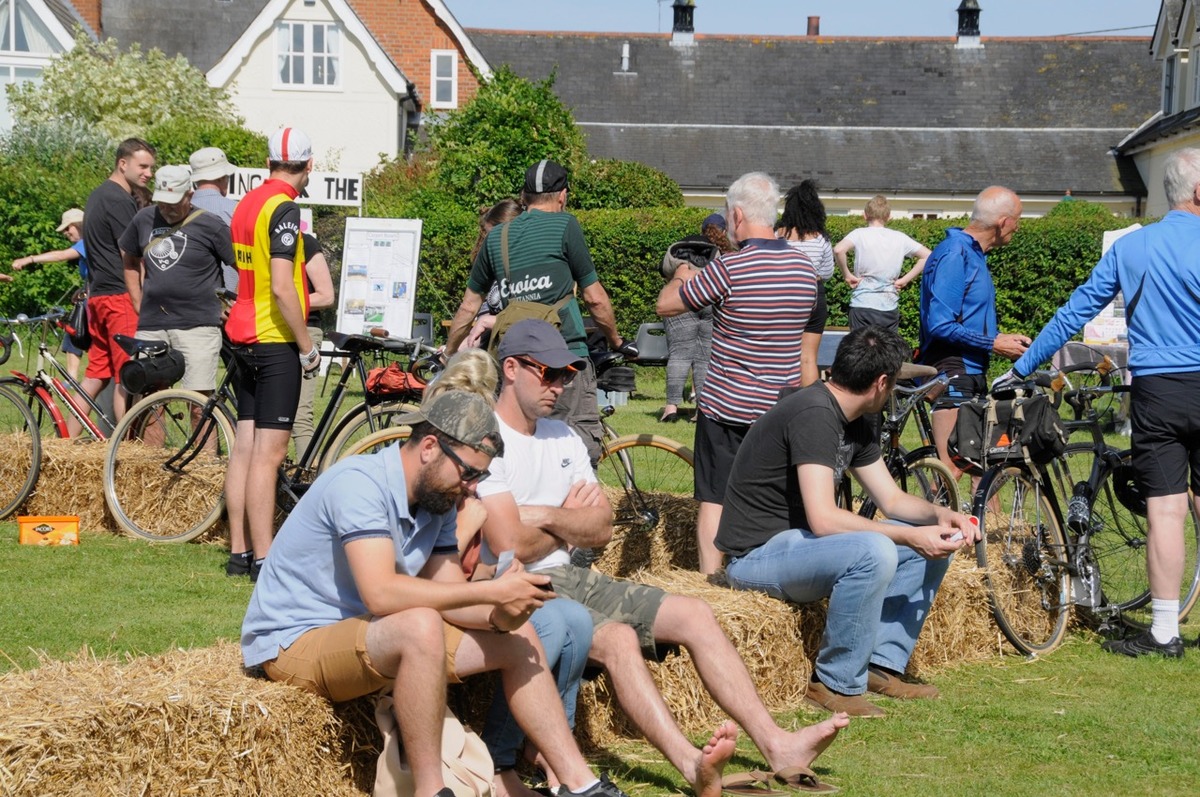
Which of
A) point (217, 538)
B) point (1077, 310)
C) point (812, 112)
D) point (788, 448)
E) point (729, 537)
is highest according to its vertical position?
point (812, 112)

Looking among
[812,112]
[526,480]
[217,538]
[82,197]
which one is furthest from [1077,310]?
[812,112]

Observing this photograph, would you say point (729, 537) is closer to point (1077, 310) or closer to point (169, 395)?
point (1077, 310)

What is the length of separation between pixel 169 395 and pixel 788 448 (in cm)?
430

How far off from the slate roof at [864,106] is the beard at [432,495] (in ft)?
127

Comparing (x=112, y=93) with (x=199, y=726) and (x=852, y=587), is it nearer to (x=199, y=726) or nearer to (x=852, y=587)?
(x=852, y=587)

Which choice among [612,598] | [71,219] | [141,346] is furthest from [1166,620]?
[71,219]

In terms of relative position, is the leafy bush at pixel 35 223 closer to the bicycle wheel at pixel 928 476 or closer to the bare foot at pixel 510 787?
the bicycle wheel at pixel 928 476

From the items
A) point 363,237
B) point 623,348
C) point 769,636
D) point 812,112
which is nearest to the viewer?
point 769,636

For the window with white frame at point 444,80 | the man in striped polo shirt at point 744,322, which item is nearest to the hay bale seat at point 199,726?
the man in striped polo shirt at point 744,322

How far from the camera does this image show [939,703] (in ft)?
18.8

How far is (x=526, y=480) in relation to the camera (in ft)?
16.8

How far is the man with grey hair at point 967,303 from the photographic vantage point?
25.0 feet

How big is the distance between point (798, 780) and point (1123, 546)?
120 inches

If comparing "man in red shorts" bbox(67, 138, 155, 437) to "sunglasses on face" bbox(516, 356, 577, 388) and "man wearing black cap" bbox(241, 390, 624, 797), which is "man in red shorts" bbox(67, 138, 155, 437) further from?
"man wearing black cap" bbox(241, 390, 624, 797)
